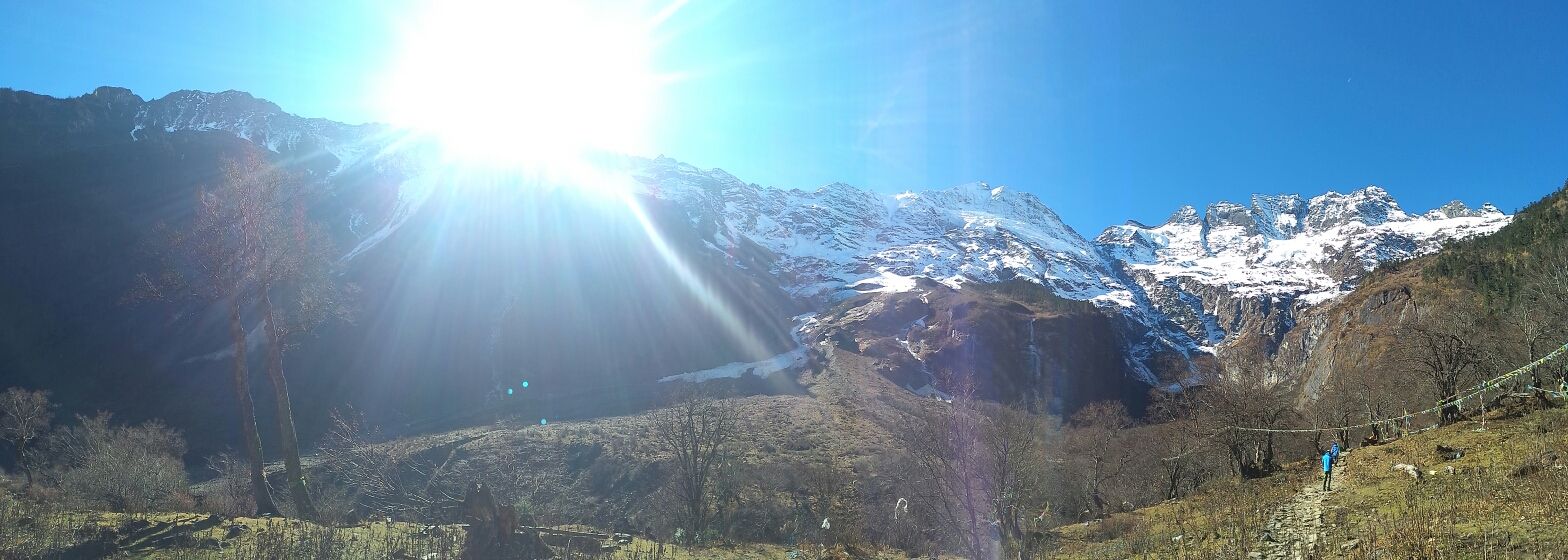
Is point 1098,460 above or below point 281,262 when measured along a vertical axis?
below

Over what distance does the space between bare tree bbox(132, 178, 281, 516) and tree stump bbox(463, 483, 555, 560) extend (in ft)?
20.0

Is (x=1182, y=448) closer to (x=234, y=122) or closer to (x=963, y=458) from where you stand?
(x=963, y=458)

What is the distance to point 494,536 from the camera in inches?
475

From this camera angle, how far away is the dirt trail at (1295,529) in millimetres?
11438

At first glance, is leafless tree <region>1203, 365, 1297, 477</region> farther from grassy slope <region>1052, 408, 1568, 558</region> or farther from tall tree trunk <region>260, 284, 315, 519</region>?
tall tree trunk <region>260, 284, 315, 519</region>

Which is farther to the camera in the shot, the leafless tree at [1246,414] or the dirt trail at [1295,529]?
the leafless tree at [1246,414]

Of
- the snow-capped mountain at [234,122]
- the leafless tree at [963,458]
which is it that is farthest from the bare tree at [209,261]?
the snow-capped mountain at [234,122]

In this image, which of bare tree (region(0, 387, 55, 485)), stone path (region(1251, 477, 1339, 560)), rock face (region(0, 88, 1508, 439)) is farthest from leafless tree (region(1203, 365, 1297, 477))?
bare tree (region(0, 387, 55, 485))

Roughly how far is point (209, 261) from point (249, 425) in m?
4.22

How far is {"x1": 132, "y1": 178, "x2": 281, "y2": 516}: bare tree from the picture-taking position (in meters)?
13.6

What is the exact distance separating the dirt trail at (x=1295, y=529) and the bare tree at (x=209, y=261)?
20695 mm

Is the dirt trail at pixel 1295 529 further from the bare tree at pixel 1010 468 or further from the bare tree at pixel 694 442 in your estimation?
the bare tree at pixel 694 442

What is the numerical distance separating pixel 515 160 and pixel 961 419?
175905 mm

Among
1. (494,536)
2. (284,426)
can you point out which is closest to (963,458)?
(494,536)
